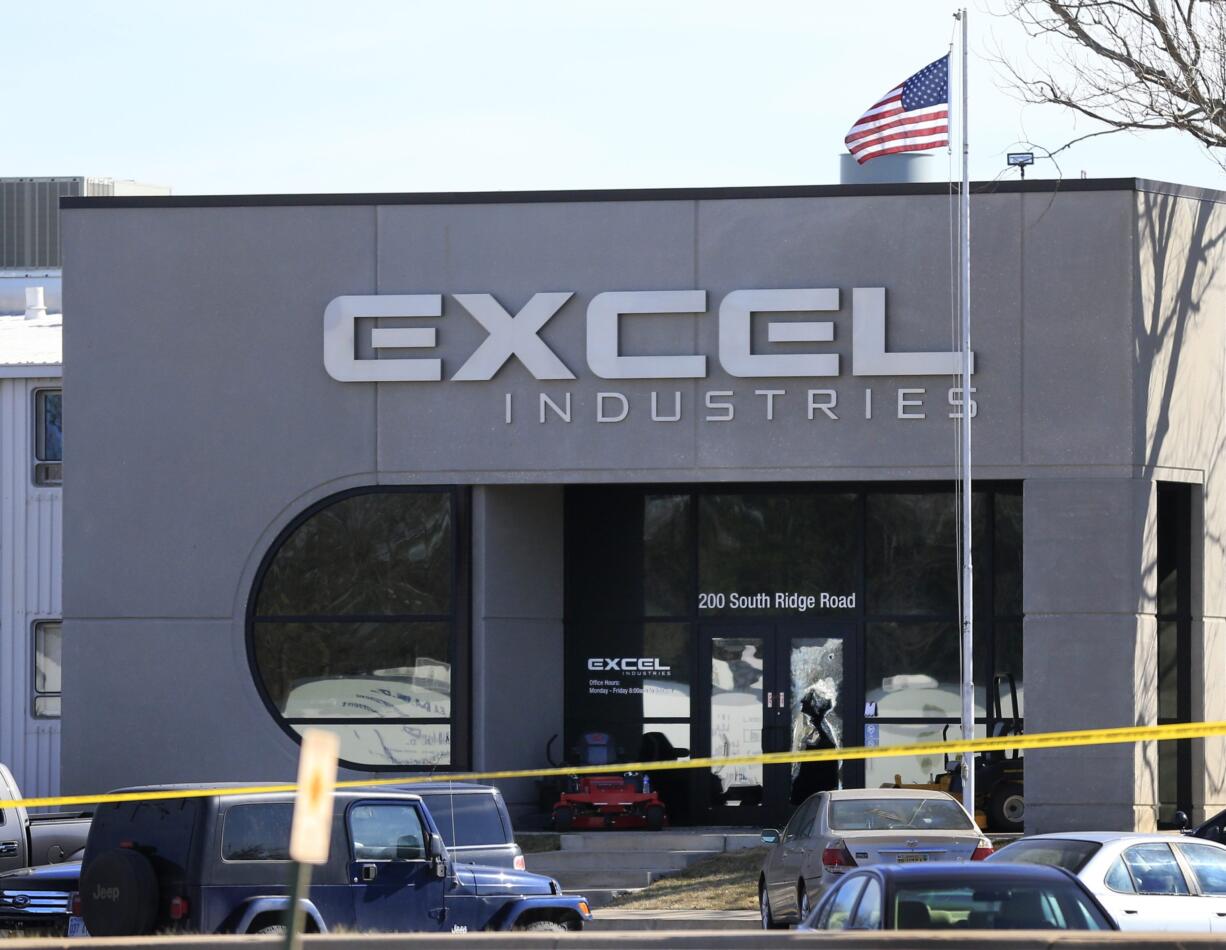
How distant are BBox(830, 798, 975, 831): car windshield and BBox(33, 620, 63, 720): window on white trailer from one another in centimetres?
1673

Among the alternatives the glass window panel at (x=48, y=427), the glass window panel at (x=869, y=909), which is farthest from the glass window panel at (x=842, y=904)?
the glass window panel at (x=48, y=427)

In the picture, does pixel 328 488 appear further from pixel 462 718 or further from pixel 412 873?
pixel 412 873

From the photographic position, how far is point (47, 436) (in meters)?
30.0

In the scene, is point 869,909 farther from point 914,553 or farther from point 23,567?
point 23,567

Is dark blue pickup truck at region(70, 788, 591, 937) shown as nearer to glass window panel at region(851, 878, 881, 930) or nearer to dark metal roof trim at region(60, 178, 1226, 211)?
glass window panel at region(851, 878, 881, 930)

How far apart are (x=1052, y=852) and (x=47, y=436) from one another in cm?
2016

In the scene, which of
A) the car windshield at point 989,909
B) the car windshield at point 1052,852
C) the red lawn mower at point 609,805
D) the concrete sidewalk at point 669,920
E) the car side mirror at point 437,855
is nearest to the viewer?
the car windshield at point 989,909

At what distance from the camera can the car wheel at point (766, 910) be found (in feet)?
57.9

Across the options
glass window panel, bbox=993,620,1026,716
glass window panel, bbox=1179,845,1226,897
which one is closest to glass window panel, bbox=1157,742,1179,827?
glass window panel, bbox=993,620,1026,716

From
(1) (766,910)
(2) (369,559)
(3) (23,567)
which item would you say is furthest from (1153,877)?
(3) (23,567)

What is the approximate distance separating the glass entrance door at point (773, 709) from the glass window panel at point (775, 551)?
14.7 inches

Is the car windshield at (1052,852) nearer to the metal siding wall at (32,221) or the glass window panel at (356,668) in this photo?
the glass window panel at (356,668)

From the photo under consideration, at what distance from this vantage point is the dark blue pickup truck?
12484mm

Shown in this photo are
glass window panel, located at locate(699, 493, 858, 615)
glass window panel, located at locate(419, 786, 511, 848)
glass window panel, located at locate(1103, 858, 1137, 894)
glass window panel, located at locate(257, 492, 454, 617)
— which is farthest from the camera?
glass window panel, located at locate(699, 493, 858, 615)
